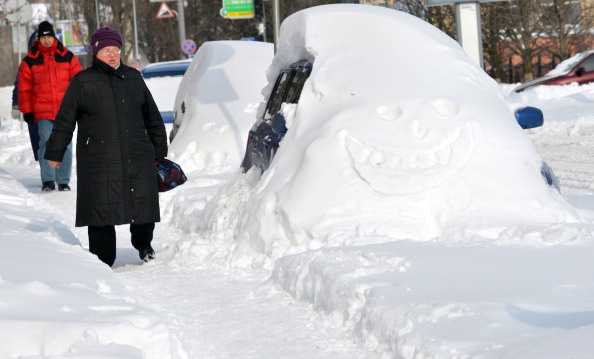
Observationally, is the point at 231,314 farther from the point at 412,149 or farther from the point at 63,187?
the point at 63,187

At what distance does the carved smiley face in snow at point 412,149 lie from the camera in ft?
21.7

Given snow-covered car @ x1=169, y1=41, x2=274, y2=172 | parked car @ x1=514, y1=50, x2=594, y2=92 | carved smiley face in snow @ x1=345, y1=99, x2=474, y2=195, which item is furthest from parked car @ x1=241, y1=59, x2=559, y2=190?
parked car @ x1=514, y1=50, x2=594, y2=92

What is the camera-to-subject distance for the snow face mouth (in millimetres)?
6609

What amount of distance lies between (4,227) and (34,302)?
356cm

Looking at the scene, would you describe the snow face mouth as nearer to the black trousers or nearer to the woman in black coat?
the woman in black coat

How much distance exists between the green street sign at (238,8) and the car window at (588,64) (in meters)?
10.9

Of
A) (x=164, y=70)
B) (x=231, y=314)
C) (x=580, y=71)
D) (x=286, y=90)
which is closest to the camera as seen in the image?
(x=231, y=314)

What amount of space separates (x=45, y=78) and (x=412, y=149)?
631cm

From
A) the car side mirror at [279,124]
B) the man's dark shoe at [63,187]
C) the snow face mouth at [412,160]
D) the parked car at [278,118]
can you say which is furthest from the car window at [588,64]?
the snow face mouth at [412,160]

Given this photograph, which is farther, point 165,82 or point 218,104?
point 165,82

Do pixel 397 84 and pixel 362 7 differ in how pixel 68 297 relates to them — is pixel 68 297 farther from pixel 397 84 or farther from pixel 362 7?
pixel 362 7

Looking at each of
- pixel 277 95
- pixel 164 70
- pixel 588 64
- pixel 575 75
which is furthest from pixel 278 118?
pixel 588 64

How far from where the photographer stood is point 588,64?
25.4 m

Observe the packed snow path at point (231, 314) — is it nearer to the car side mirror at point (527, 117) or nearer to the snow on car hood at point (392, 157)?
the snow on car hood at point (392, 157)
